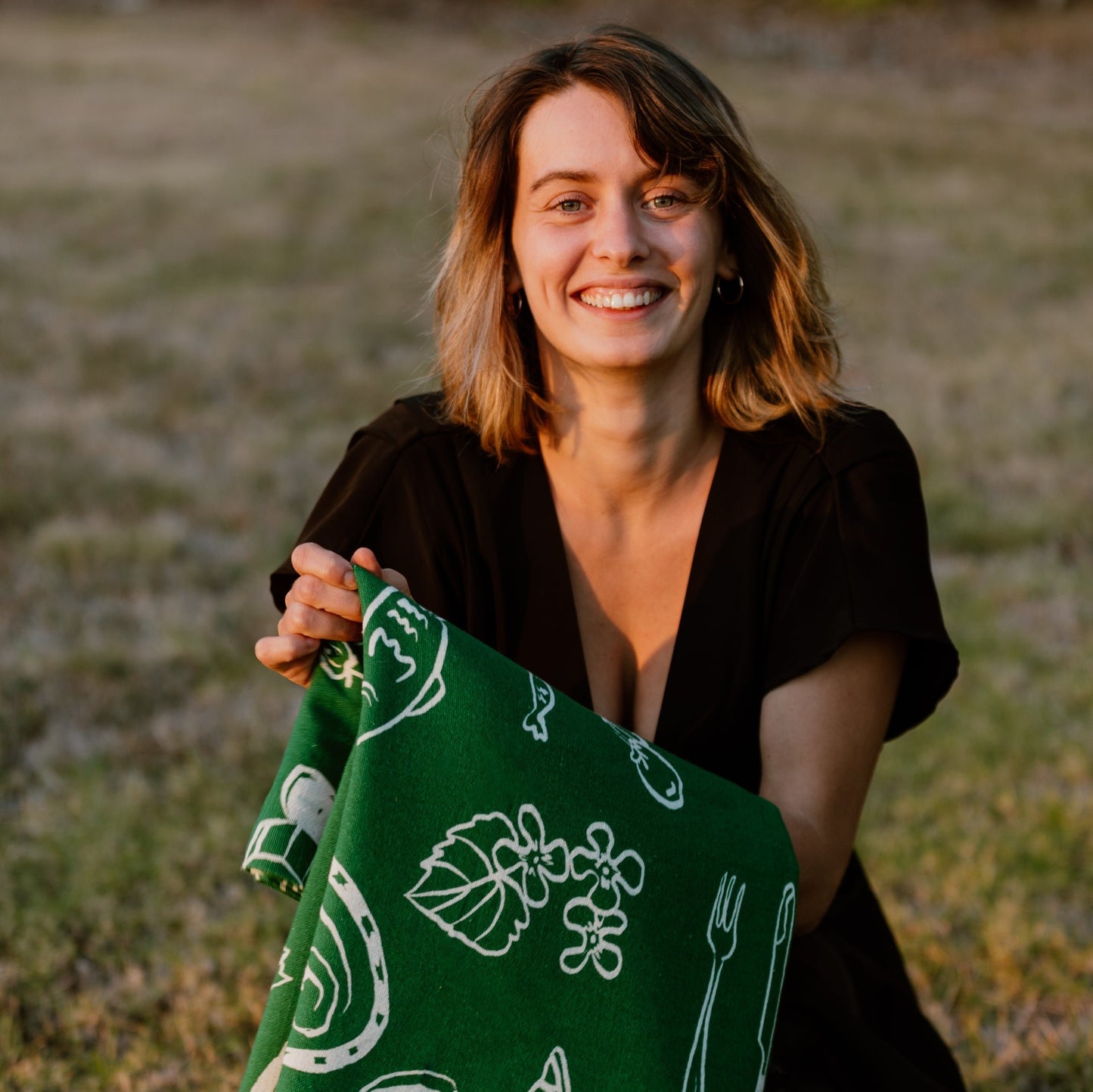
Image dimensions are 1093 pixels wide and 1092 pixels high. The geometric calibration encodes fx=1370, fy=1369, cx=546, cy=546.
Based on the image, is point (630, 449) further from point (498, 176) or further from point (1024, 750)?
point (1024, 750)

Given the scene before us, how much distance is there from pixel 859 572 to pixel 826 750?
0.34 m

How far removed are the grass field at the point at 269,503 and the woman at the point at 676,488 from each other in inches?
27.0

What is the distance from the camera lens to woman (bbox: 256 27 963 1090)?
261cm

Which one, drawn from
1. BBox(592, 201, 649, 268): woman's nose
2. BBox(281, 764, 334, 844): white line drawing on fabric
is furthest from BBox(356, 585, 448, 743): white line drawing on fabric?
BBox(592, 201, 649, 268): woman's nose

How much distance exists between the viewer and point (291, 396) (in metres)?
9.79

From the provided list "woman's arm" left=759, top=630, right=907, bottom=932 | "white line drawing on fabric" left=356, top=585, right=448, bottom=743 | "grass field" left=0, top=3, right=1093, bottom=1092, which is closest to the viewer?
"white line drawing on fabric" left=356, top=585, right=448, bottom=743

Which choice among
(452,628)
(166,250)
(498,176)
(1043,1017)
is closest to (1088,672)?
(1043,1017)

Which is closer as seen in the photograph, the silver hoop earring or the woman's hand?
the woman's hand

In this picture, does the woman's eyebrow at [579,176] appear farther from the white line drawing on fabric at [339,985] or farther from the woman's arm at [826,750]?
the white line drawing on fabric at [339,985]

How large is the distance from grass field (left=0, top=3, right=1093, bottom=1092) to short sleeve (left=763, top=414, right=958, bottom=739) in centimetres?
104

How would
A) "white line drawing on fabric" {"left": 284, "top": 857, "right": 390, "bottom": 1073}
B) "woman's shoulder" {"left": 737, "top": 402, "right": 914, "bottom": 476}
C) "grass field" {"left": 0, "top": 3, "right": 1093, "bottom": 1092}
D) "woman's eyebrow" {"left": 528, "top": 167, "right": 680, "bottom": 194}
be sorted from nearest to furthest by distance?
"white line drawing on fabric" {"left": 284, "top": 857, "right": 390, "bottom": 1073} → "woman's eyebrow" {"left": 528, "top": 167, "right": 680, "bottom": 194} → "woman's shoulder" {"left": 737, "top": 402, "right": 914, "bottom": 476} → "grass field" {"left": 0, "top": 3, "right": 1093, "bottom": 1092}

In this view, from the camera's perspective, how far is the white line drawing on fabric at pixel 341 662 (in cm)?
224

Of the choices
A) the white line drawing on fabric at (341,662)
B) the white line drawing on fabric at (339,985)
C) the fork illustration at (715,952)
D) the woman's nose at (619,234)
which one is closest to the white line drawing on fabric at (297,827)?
the white line drawing on fabric at (341,662)

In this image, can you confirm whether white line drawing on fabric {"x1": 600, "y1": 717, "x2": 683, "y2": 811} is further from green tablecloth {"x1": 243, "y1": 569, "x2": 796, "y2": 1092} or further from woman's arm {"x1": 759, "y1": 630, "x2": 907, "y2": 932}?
woman's arm {"x1": 759, "y1": 630, "x2": 907, "y2": 932}
